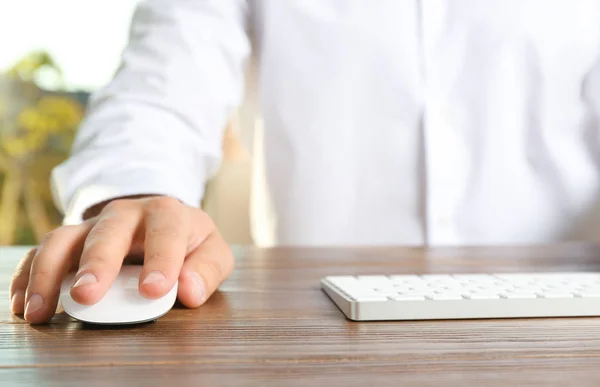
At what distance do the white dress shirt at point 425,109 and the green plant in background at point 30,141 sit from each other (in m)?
1.93

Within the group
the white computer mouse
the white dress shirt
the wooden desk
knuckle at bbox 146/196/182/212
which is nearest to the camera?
the wooden desk

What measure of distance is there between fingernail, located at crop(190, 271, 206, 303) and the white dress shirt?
0.58 meters

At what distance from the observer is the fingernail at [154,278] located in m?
0.43

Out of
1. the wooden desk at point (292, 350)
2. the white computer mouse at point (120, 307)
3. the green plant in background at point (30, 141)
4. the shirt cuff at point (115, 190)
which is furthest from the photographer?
the green plant in background at point (30, 141)

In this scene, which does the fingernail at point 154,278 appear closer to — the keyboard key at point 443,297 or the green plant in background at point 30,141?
the keyboard key at point 443,297

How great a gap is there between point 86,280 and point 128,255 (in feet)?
0.39

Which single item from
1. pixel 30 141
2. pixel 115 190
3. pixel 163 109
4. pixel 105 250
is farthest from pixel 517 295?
pixel 30 141

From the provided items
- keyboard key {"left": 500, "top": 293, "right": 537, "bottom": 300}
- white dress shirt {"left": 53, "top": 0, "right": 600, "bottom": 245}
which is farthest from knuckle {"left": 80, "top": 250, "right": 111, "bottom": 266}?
white dress shirt {"left": 53, "top": 0, "right": 600, "bottom": 245}

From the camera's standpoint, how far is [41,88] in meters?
2.87

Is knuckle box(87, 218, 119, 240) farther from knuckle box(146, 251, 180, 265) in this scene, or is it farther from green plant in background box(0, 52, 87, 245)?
green plant in background box(0, 52, 87, 245)

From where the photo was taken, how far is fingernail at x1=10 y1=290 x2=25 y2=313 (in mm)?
464

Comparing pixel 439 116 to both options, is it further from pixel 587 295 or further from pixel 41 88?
pixel 41 88

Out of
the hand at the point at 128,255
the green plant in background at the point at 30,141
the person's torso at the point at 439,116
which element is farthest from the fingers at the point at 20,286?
the green plant in background at the point at 30,141

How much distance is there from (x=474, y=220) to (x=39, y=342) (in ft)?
2.93
